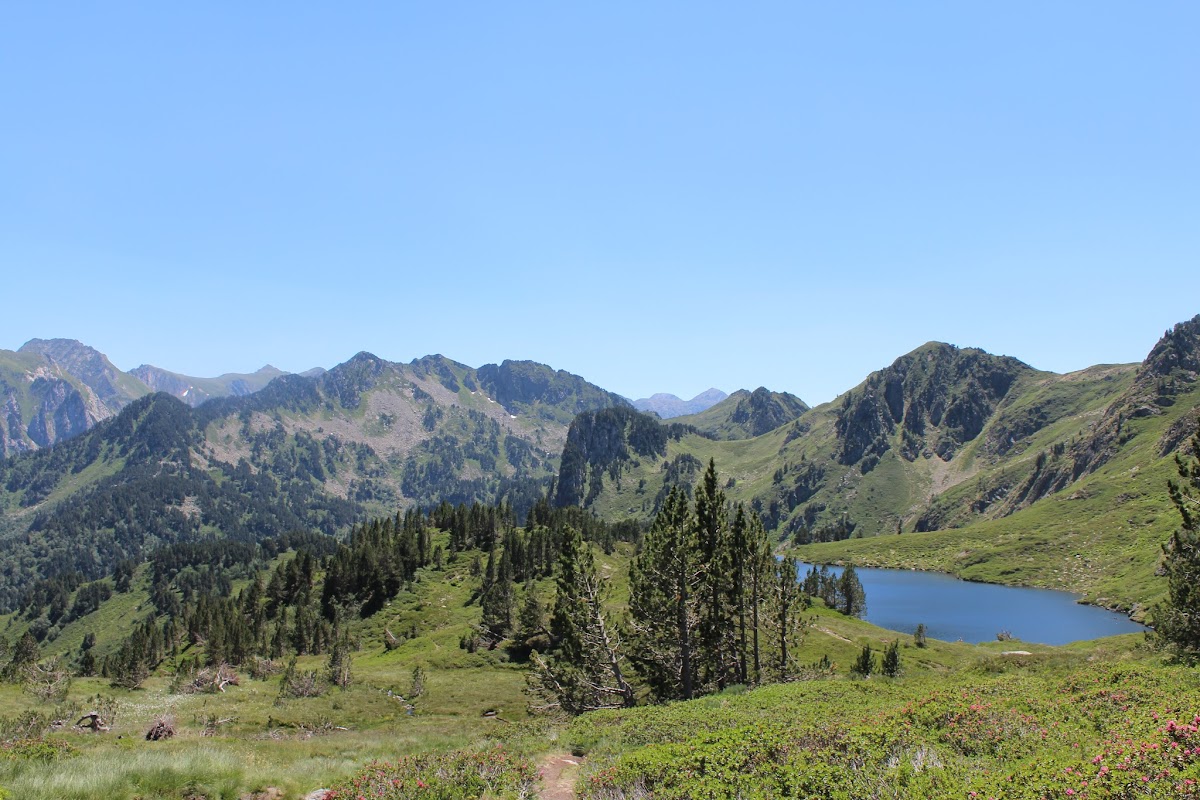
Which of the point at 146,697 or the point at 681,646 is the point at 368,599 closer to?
the point at 146,697

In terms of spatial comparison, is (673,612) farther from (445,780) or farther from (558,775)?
(445,780)

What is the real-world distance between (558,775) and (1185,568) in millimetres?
46695

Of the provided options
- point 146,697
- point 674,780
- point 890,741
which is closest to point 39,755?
point 674,780

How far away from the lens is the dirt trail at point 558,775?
60.5 ft

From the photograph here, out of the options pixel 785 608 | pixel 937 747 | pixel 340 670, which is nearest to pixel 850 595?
pixel 785 608

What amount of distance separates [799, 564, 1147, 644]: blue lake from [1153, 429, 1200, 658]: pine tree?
90.2m

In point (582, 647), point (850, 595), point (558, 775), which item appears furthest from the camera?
point (850, 595)

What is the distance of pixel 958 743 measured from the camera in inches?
711

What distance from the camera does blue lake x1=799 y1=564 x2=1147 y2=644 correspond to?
130 m

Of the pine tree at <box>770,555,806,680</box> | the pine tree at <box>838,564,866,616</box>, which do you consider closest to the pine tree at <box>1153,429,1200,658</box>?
the pine tree at <box>770,555,806,680</box>

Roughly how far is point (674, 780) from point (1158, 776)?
9.86m

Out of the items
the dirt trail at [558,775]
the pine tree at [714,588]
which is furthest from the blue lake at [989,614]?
the dirt trail at [558,775]

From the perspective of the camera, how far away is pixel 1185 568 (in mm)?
41500

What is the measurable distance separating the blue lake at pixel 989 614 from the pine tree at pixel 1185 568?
9020cm
